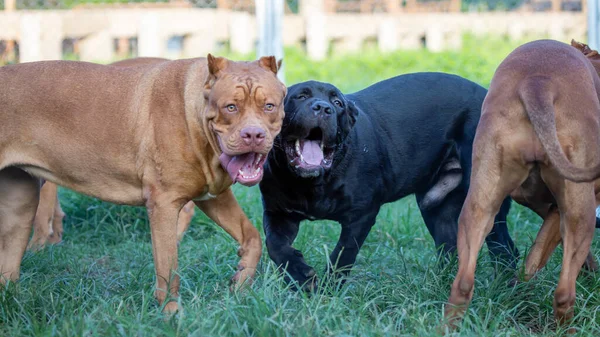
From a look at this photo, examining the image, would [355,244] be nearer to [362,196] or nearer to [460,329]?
[362,196]

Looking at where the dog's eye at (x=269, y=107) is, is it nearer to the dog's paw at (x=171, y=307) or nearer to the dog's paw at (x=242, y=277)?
the dog's paw at (x=242, y=277)

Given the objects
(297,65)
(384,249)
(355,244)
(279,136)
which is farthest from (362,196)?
(297,65)

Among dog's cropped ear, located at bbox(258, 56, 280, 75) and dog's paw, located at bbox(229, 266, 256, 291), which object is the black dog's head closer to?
dog's cropped ear, located at bbox(258, 56, 280, 75)

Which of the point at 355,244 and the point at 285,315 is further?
the point at 355,244

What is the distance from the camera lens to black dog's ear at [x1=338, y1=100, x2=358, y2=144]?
15.5ft

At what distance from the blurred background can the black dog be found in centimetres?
446

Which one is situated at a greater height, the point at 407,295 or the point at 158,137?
the point at 158,137

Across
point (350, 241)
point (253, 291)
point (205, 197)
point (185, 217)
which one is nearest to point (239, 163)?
point (205, 197)

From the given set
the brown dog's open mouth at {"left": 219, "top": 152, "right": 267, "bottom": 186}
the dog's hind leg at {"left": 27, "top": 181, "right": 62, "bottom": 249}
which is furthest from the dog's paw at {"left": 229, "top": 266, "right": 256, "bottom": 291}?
the dog's hind leg at {"left": 27, "top": 181, "right": 62, "bottom": 249}

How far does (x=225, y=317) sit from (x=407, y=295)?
1006 millimetres

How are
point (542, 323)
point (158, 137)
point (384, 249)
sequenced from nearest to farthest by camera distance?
point (542, 323) < point (158, 137) < point (384, 249)

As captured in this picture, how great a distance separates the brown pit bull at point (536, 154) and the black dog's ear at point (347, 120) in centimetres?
98

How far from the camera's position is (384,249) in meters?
5.69

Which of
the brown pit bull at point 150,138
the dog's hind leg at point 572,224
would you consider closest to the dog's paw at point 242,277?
the brown pit bull at point 150,138
